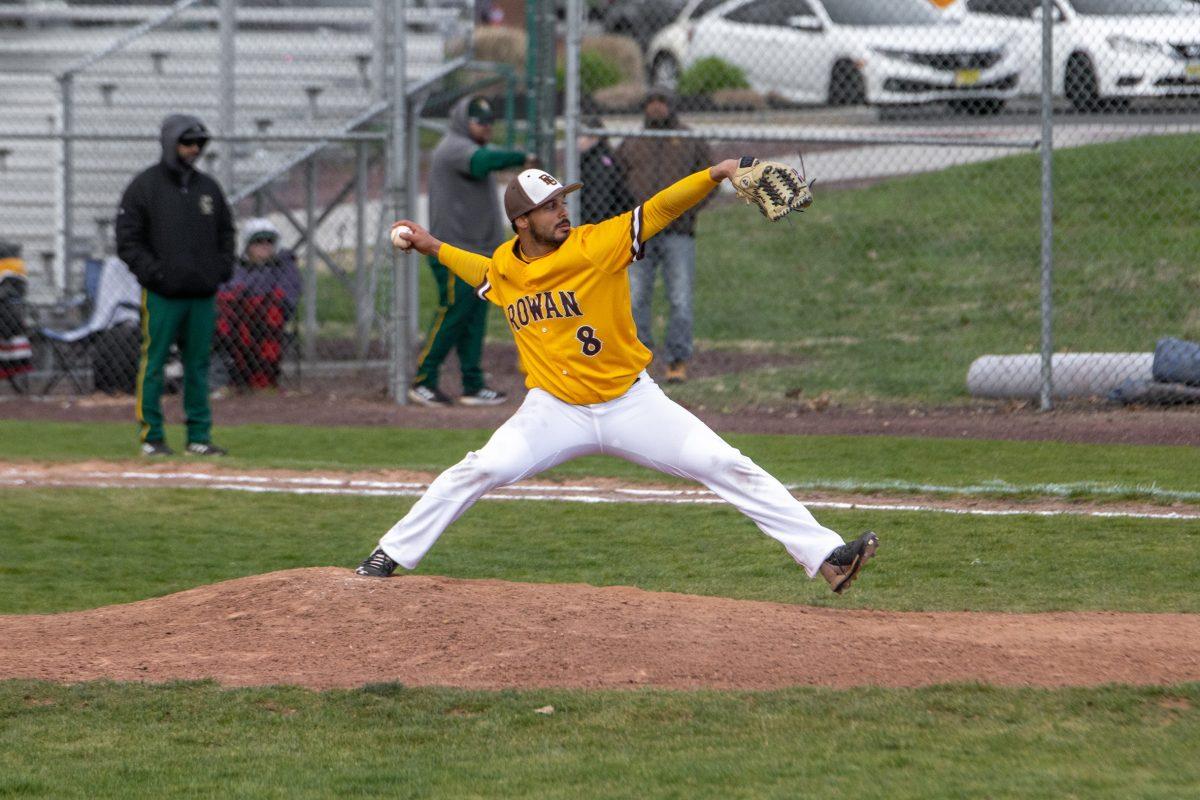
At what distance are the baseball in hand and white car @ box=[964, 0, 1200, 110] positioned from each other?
6466 millimetres

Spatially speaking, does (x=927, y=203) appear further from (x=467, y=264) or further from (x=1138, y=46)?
(x=467, y=264)

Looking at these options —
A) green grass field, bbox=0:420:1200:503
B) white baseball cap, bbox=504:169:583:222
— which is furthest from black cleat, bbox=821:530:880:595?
green grass field, bbox=0:420:1200:503

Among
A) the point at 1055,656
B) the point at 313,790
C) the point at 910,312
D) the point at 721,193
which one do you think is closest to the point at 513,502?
the point at 1055,656

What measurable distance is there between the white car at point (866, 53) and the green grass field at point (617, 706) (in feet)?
15.5

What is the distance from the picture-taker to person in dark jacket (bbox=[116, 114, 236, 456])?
10.7m

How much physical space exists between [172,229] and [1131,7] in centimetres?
720

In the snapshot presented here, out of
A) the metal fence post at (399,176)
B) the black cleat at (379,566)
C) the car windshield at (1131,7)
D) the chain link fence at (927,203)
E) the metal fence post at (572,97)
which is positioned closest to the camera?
the black cleat at (379,566)

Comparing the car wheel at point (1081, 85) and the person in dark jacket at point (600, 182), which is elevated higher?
the car wheel at point (1081, 85)

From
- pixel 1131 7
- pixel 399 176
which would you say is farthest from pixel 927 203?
pixel 399 176

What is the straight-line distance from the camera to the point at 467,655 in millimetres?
5895

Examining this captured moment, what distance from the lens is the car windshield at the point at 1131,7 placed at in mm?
11680

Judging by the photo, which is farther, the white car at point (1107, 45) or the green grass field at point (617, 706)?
the white car at point (1107, 45)

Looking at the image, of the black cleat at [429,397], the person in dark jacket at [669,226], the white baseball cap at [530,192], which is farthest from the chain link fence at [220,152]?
the white baseball cap at [530,192]

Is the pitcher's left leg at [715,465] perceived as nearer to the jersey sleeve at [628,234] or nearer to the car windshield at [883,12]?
the jersey sleeve at [628,234]
